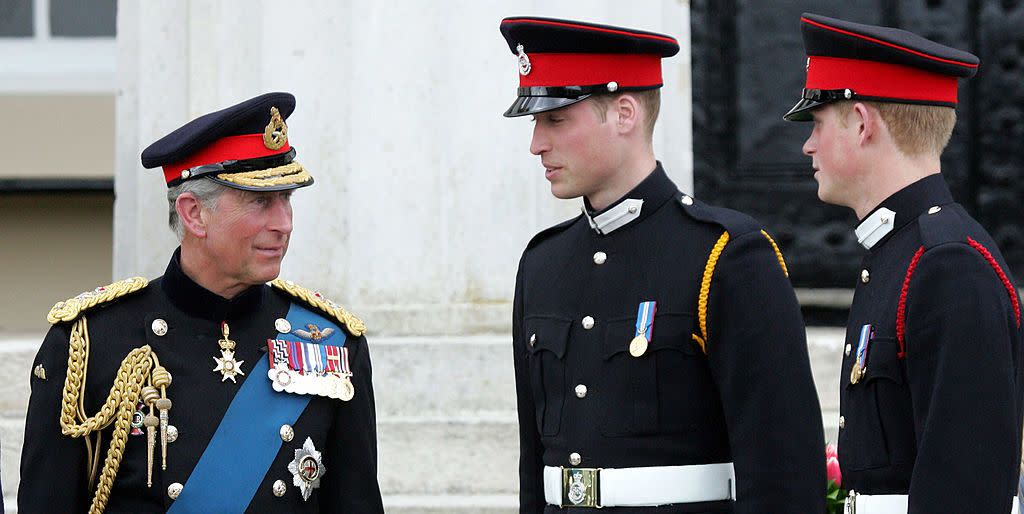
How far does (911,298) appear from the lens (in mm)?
3365

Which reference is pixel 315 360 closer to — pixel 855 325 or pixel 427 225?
pixel 855 325

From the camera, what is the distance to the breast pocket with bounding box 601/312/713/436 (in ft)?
11.6

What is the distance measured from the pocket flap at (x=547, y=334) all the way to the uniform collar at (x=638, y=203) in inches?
9.6

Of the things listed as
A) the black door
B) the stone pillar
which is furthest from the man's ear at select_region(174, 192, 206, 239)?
the black door

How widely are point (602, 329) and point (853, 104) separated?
2.40 ft

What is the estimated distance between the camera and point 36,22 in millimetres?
7773

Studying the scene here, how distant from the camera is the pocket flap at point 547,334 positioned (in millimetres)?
3707

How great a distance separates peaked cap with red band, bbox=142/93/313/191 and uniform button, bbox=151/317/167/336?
0.31m

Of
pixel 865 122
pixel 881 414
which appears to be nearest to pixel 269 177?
pixel 865 122

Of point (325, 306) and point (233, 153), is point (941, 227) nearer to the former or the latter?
point (325, 306)

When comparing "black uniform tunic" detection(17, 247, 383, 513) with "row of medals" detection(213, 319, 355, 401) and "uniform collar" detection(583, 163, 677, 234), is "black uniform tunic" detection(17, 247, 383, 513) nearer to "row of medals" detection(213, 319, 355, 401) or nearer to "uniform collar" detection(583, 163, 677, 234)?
"row of medals" detection(213, 319, 355, 401)

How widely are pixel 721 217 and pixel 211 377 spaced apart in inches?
45.4

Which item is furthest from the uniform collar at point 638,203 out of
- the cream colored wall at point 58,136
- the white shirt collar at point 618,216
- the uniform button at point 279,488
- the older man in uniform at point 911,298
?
the cream colored wall at point 58,136

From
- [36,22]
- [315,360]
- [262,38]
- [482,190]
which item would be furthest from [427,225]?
[36,22]
